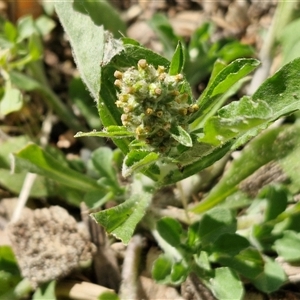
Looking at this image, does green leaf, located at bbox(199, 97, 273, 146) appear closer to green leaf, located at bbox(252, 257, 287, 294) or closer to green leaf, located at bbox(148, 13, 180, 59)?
green leaf, located at bbox(252, 257, 287, 294)

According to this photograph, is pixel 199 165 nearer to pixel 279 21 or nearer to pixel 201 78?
pixel 201 78

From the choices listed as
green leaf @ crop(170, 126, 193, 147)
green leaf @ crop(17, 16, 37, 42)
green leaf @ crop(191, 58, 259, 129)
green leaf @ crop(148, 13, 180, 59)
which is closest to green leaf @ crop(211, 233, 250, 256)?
green leaf @ crop(191, 58, 259, 129)

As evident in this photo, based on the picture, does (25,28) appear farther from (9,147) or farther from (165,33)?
(165,33)

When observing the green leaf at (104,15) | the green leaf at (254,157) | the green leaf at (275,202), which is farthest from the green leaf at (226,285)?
the green leaf at (104,15)

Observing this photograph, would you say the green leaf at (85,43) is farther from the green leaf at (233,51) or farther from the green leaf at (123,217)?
the green leaf at (233,51)

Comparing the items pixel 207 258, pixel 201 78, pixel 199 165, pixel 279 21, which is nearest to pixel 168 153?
pixel 199 165

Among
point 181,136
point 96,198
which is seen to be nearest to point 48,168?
point 96,198
